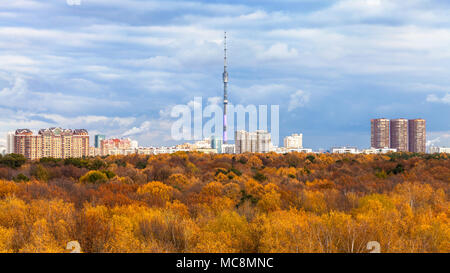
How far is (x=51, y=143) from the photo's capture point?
122m

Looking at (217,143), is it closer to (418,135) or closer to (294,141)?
(294,141)

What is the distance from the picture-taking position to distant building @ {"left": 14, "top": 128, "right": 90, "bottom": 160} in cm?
11925

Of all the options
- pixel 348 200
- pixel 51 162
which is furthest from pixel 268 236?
pixel 51 162

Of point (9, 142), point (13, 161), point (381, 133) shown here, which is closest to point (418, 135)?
point (381, 133)

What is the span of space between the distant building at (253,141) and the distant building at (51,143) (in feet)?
159

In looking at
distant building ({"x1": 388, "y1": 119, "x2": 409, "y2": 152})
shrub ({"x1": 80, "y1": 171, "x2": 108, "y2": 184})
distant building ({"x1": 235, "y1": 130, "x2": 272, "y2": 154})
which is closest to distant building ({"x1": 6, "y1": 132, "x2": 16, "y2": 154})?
distant building ({"x1": 235, "y1": 130, "x2": 272, "y2": 154})

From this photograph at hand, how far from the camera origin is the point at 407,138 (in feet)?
480

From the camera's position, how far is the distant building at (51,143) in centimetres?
11925

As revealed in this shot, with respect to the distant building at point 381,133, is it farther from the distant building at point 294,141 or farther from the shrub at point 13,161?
the shrub at point 13,161

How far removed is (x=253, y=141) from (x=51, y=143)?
60.6 metres

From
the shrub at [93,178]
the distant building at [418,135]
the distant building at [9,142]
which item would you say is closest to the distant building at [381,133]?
the distant building at [418,135]
